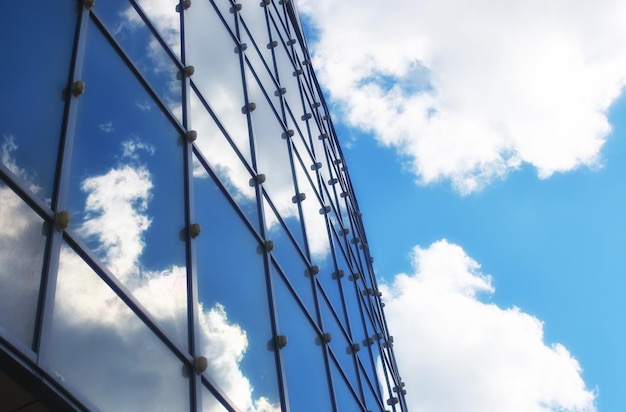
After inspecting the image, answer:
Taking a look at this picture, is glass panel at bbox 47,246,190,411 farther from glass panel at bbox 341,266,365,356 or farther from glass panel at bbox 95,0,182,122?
glass panel at bbox 341,266,365,356

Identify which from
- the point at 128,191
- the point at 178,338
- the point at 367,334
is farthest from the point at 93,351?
the point at 367,334

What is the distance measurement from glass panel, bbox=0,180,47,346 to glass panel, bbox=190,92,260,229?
11.4 ft

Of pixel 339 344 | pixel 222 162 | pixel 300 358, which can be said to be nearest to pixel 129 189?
pixel 222 162

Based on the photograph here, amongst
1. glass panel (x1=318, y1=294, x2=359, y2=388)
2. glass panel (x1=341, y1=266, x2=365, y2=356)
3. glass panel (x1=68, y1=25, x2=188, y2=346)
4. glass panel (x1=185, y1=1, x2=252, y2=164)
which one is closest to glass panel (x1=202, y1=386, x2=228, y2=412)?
glass panel (x1=68, y1=25, x2=188, y2=346)

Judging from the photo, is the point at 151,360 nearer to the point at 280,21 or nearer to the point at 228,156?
the point at 228,156

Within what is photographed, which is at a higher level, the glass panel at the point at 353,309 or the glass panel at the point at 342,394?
the glass panel at the point at 353,309

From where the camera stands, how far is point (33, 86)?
5465 mm

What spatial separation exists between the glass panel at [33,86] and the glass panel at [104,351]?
2.15 feet

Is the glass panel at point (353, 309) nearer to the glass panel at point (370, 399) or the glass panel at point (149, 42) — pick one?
the glass panel at point (370, 399)

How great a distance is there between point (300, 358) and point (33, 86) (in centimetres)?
535

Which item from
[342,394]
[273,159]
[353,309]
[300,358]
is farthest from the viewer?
[353,309]

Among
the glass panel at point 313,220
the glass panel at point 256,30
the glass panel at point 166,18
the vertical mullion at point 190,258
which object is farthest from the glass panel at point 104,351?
the glass panel at point 256,30

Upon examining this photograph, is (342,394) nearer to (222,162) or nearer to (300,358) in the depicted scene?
(300,358)

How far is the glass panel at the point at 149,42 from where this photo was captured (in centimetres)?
748
